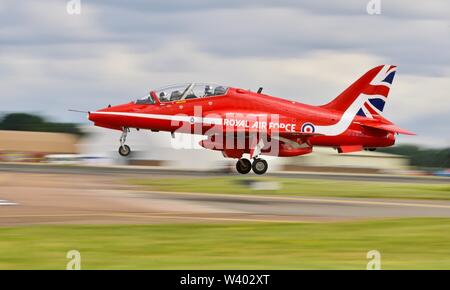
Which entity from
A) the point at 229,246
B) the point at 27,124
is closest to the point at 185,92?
the point at 229,246

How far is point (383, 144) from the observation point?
4116 centimetres

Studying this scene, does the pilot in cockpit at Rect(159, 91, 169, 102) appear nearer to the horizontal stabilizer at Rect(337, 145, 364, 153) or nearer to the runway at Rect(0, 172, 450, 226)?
the runway at Rect(0, 172, 450, 226)

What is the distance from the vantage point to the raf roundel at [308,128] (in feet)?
134

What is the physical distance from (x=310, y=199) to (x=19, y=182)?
48.2ft

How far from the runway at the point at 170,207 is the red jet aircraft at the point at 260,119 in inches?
139

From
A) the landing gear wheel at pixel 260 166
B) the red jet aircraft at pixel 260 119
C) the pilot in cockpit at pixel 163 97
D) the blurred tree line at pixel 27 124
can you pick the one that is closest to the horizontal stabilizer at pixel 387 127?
the red jet aircraft at pixel 260 119

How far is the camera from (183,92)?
39.3 meters

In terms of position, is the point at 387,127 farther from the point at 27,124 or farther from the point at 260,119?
the point at 27,124

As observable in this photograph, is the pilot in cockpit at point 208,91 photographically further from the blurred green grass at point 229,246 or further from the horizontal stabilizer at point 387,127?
the blurred green grass at point 229,246

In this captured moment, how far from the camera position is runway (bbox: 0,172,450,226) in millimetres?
25781

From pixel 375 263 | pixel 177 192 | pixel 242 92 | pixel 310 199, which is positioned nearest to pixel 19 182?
pixel 177 192

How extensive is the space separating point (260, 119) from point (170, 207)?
11830 mm

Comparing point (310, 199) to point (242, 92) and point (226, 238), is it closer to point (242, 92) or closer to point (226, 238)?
point (242, 92)

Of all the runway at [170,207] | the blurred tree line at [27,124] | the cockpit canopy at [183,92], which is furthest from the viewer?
the blurred tree line at [27,124]
